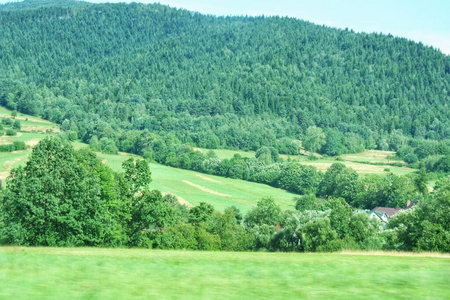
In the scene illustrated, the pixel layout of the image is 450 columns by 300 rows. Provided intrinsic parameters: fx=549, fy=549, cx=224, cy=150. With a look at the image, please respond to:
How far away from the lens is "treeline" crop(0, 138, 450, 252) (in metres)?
31.9

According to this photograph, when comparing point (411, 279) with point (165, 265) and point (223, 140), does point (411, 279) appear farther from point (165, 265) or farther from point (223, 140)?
point (223, 140)

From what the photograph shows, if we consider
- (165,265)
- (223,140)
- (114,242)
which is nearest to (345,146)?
(223,140)

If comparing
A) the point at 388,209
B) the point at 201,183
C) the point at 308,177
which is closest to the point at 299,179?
the point at 308,177

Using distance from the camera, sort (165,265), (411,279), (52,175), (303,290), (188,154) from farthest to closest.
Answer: (188,154)
(52,175)
(165,265)
(411,279)
(303,290)

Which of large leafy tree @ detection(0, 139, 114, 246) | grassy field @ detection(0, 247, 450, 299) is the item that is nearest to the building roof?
large leafy tree @ detection(0, 139, 114, 246)

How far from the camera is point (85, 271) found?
15258 mm

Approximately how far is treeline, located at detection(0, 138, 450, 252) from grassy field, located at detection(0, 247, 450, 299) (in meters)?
13.9

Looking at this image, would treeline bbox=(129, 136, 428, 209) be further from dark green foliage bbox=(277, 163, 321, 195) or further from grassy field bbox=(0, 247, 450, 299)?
grassy field bbox=(0, 247, 450, 299)

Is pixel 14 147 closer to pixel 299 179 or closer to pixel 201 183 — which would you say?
pixel 201 183

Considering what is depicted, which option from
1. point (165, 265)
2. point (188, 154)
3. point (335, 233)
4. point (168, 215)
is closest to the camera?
point (165, 265)

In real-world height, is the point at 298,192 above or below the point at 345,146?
below

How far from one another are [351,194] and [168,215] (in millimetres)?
72446

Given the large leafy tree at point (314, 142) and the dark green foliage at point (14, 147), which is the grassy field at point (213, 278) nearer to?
the dark green foliage at point (14, 147)

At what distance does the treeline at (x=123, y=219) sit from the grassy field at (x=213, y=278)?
45.5ft
